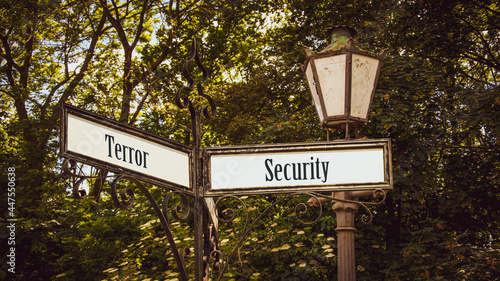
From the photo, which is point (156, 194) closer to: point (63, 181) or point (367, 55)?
point (63, 181)

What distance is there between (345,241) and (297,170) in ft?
3.58

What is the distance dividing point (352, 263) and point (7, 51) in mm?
11838

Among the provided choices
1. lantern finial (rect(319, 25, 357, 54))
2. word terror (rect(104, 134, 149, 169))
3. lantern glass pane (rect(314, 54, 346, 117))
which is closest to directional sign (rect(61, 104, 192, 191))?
word terror (rect(104, 134, 149, 169))

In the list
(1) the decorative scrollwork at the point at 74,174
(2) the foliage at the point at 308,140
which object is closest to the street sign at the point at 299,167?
(1) the decorative scrollwork at the point at 74,174

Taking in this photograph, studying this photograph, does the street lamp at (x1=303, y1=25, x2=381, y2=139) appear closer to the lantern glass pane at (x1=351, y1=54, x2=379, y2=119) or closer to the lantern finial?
the lantern glass pane at (x1=351, y1=54, x2=379, y2=119)

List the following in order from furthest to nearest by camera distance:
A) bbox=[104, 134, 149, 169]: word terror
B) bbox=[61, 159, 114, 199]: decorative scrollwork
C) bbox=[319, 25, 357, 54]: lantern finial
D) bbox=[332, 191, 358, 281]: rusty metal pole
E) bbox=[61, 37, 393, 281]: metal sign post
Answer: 1. bbox=[319, 25, 357, 54]: lantern finial
2. bbox=[332, 191, 358, 281]: rusty metal pole
3. bbox=[61, 37, 393, 281]: metal sign post
4. bbox=[104, 134, 149, 169]: word terror
5. bbox=[61, 159, 114, 199]: decorative scrollwork

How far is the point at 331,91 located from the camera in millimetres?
3367

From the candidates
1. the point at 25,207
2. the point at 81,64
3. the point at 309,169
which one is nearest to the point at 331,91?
the point at 309,169

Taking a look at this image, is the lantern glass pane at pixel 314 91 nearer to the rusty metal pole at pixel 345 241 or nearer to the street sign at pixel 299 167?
the rusty metal pole at pixel 345 241

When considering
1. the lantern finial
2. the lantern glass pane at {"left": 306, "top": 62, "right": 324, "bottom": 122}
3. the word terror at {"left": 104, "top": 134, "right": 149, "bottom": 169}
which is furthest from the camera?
the lantern finial

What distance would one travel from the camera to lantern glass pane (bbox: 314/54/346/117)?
10.9ft

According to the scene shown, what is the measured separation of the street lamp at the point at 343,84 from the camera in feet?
10.8

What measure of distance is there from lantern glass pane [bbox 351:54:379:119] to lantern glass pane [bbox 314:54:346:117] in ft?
0.22

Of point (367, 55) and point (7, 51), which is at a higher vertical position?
point (7, 51)
